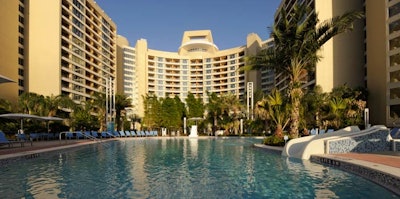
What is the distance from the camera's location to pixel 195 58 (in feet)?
351

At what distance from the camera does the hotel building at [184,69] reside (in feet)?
332

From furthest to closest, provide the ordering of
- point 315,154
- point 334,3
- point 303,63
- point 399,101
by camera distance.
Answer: point 334,3
point 399,101
point 303,63
point 315,154

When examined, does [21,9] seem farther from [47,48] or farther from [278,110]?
[278,110]

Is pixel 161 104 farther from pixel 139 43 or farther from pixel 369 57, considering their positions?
pixel 139 43

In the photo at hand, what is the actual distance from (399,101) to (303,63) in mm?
28927

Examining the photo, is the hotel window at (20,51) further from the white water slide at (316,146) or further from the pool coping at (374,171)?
the pool coping at (374,171)

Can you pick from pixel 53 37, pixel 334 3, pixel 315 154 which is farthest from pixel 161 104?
pixel 315 154

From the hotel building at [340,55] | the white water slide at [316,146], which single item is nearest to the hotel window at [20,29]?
the hotel building at [340,55]

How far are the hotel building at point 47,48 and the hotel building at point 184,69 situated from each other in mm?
34455

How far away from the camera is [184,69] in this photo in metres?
Result: 107

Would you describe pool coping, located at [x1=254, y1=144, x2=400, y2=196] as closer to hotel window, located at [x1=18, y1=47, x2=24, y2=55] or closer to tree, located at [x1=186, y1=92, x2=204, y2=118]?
tree, located at [x1=186, y1=92, x2=204, y2=118]

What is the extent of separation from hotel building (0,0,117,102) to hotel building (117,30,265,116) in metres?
34.5

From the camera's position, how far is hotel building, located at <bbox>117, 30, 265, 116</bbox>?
101 metres

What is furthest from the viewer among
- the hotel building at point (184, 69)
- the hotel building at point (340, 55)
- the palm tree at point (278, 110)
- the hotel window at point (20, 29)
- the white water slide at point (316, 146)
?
the hotel building at point (184, 69)
